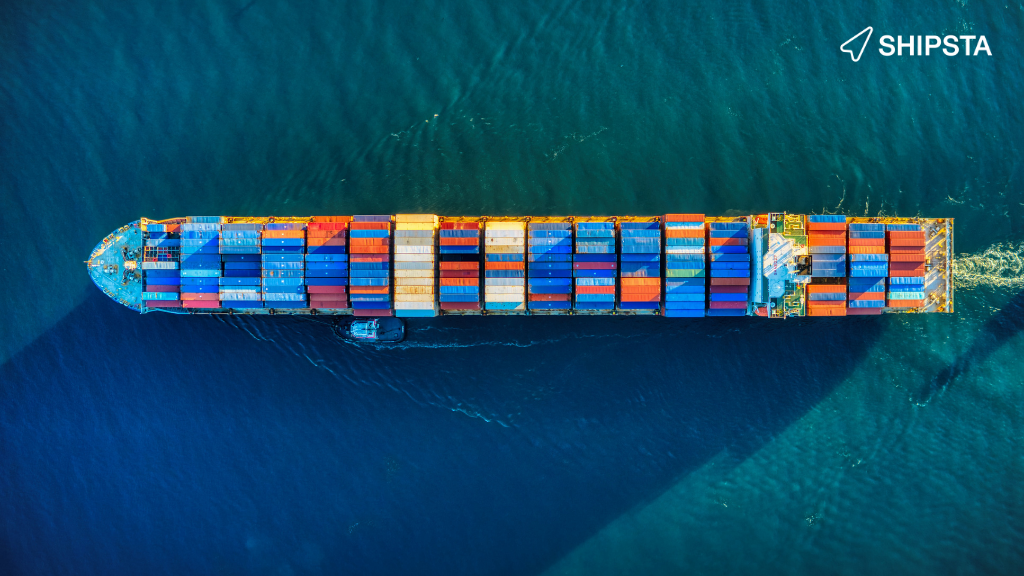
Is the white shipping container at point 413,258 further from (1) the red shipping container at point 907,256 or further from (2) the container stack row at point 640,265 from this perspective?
(1) the red shipping container at point 907,256

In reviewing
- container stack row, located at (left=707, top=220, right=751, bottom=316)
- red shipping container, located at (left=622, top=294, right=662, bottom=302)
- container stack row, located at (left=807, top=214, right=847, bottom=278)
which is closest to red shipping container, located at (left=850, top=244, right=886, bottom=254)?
container stack row, located at (left=807, top=214, right=847, bottom=278)

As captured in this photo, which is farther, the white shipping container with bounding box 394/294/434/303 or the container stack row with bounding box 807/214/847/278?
the white shipping container with bounding box 394/294/434/303

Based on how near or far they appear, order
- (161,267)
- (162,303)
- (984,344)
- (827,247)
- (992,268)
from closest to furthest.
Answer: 1. (827,247)
2. (161,267)
3. (162,303)
4. (984,344)
5. (992,268)

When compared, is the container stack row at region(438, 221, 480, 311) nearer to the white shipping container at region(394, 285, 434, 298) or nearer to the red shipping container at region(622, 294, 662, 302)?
the white shipping container at region(394, 285, 434, 298)

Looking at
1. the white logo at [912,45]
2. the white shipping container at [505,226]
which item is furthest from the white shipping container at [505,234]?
the white logo at [912,45]

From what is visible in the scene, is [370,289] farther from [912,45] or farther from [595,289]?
[912,45]

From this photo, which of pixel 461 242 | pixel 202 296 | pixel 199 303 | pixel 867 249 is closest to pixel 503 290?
pixel 461 242
